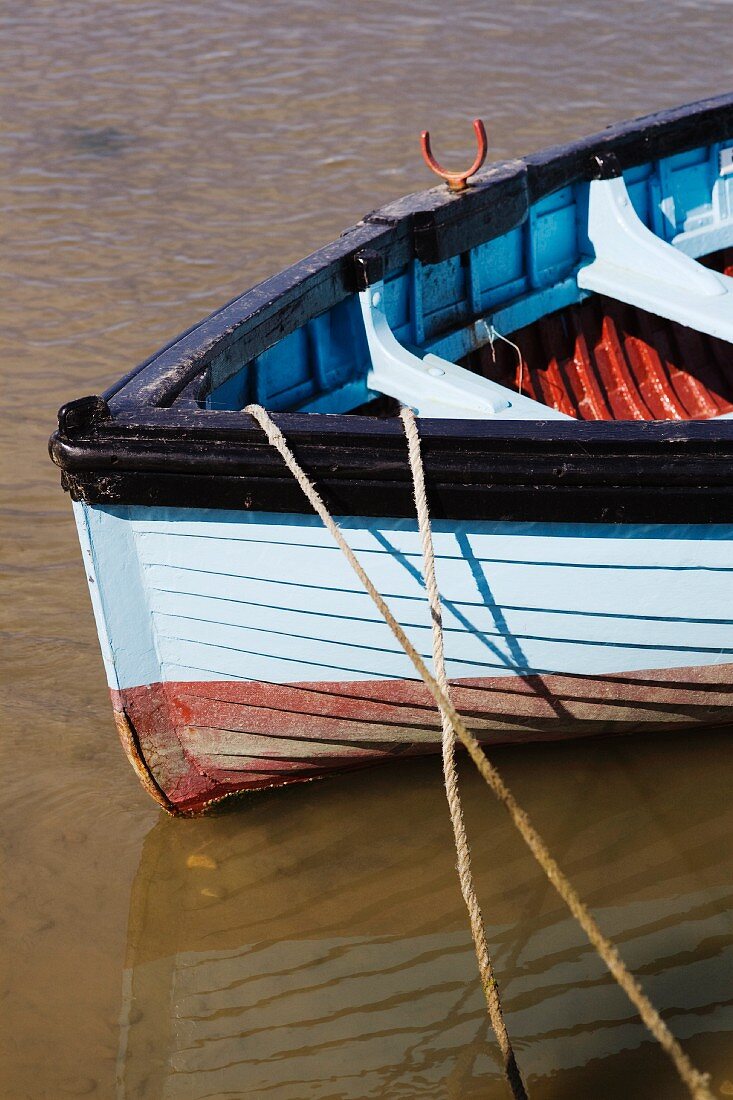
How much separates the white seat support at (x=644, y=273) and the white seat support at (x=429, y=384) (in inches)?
26.6

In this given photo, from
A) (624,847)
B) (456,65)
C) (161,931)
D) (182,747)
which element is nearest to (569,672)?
(624,847)

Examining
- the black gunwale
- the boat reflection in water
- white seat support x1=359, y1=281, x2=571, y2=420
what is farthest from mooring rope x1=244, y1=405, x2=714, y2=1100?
white seat support x1=359, y1=281, x2=571, y2=420

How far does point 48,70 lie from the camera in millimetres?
10133

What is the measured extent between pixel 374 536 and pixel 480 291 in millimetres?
1783

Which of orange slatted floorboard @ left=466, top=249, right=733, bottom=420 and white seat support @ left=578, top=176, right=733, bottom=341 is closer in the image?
white seat support @ left=578, top=176, right=733, bottom=341

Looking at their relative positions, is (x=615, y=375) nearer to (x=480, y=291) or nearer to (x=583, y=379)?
(x=583, y=379)

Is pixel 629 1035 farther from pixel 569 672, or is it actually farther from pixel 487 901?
pixel 569 672

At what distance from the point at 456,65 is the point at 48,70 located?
3.12 m

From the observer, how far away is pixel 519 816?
105 inches

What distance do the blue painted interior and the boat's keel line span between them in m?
0.86

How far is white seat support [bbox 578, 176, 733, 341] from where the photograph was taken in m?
4.52

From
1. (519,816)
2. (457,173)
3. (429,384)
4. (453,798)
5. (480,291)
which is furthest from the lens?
(480,291)

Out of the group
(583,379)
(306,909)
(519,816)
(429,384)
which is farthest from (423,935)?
(583,379)

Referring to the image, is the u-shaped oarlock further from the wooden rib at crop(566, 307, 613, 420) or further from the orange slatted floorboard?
the wooden rib at crop(566, 307, 613, 420)
